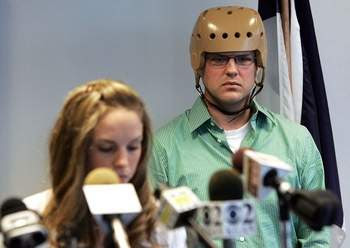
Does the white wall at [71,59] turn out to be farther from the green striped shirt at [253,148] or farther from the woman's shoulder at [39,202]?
the woman's shoulder at [39,202]

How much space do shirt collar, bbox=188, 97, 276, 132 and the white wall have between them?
1.03 feet

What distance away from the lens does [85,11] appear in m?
2.47

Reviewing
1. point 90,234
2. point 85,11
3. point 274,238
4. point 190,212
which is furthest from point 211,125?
point 190,212

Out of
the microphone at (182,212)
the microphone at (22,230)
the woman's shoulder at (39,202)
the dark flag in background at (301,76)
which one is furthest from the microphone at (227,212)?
the dark flag in background at (301,76)

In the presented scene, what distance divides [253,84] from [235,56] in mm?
116

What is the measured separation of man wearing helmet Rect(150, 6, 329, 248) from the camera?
2.12m

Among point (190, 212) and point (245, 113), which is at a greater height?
point (190, 212)

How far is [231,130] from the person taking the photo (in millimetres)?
2223

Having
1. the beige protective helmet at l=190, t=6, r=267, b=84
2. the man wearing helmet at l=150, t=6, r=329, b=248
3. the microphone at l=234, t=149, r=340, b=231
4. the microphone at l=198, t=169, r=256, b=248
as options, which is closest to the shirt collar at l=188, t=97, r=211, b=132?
the man wearing helmet at l=150, t=6, r=329, b=248

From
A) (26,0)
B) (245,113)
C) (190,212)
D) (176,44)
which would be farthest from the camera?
(176,44)

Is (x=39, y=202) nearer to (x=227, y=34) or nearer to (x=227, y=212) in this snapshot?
(x=227, y=212)

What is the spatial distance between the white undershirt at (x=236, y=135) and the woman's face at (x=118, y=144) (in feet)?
2.87

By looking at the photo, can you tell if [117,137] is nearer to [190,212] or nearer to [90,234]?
[90,234]

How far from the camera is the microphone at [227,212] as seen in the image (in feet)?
2.96
